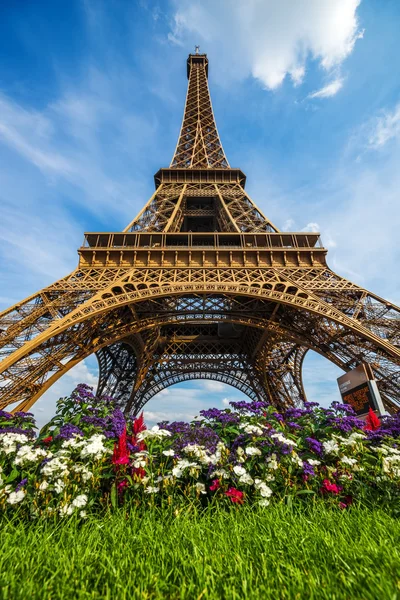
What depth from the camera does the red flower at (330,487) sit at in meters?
3.44

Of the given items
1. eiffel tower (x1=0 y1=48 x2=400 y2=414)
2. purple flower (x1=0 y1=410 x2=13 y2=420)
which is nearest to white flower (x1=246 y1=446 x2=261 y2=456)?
purple flower (x1=0 y1=410 x2=13 y2=420)

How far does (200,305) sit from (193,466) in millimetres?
14285

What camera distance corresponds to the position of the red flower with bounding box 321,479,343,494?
3440mm

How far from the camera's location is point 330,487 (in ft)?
11.3

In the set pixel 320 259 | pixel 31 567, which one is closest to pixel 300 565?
pixel 31 567

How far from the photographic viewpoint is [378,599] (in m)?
1.39

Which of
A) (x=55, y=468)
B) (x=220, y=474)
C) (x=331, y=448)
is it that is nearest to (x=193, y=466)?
(x=220, y=474)

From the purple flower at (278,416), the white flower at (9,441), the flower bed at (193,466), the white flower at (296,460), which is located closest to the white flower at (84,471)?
the flower bed at (193,466)

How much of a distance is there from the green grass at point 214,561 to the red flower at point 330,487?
55 cm

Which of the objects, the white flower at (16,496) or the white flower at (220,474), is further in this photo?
the white flower at (220,474)

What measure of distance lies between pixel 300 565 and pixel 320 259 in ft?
53.0

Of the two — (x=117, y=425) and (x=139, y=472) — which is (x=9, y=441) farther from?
(x=139, y=472)

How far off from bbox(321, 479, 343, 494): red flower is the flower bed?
1 cm

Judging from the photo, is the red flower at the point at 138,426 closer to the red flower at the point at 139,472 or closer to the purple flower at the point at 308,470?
the red flower at the point at 139,472
